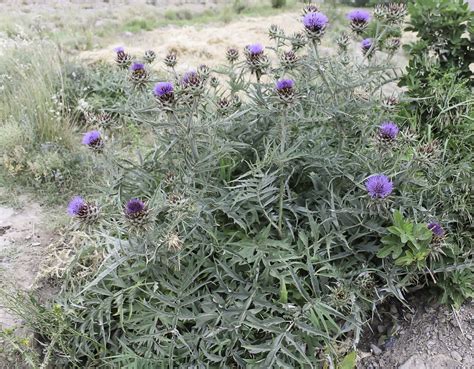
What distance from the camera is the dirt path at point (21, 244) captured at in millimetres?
3018

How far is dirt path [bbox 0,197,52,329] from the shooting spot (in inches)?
119

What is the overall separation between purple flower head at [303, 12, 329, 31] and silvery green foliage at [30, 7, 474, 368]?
0.49ft

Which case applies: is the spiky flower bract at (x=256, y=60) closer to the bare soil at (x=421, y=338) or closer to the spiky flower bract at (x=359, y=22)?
the spiky flower bract at (x=359, y=22)

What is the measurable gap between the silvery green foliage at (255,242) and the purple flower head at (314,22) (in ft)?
0.49

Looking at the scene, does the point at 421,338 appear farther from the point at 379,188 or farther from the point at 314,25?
the point at 314,25

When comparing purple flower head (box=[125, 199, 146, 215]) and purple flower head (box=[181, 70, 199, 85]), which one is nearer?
purple flower head (box=[125, 199, 146, 215])

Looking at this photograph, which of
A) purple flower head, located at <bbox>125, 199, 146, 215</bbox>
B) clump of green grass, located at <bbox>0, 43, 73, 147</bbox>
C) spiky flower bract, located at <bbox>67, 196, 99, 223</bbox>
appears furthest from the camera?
clump of green grass, located at <bbox>0, 43, 73, 147</bbox>

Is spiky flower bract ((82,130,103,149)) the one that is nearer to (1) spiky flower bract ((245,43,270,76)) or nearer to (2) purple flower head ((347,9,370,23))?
(1) spiky flower bract ((245,43,270,76))

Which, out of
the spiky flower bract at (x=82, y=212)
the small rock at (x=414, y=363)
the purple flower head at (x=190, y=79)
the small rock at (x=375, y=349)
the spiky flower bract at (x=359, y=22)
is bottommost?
the small rock at (x=375, y=349)

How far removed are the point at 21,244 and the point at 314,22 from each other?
2.36 meters

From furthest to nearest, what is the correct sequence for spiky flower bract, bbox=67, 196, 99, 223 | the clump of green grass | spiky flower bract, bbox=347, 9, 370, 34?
the clump of green grass, spiky flower bract, bbox=347, 9, 370, 34, spiky flower bract, bbox=67, 196, 99, 223

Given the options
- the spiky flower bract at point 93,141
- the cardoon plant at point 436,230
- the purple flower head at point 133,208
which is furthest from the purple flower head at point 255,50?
the cardoon plant at point 436,230

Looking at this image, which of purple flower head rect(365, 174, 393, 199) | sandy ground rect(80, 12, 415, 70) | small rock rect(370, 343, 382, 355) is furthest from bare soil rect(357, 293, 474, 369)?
sandy ground rect(80, 12, 415, 70)

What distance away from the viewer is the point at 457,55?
3.60 meters
